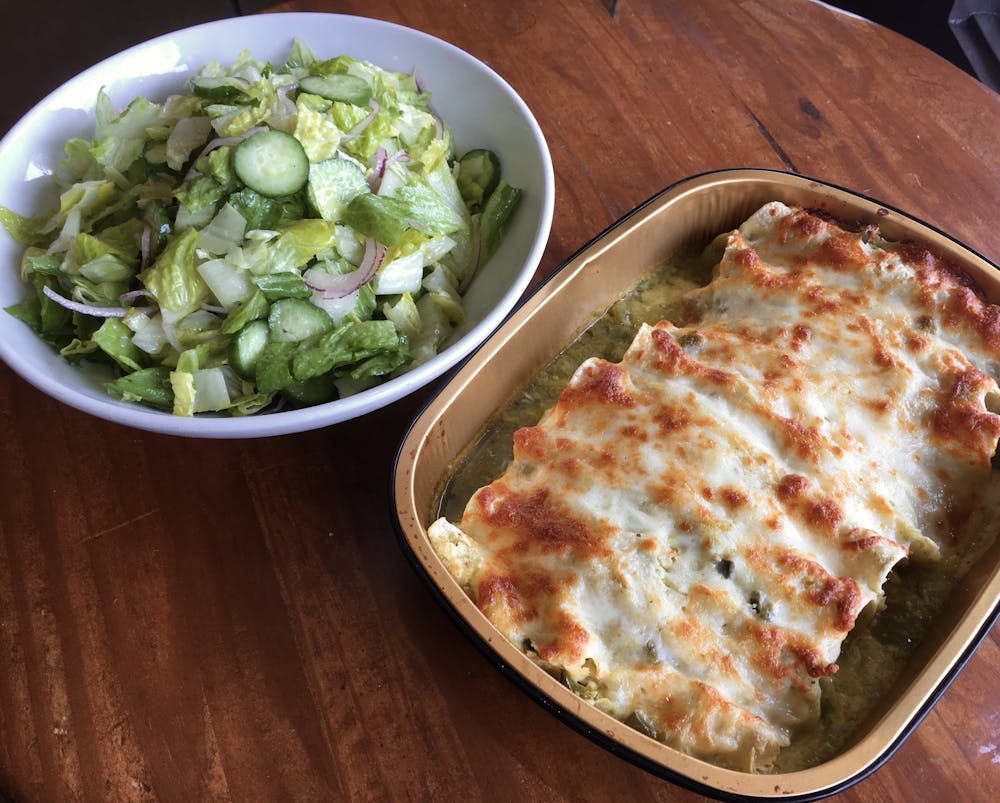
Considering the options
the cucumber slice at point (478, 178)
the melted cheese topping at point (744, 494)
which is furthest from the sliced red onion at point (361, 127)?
the melted cheese topping at point (744, 494)

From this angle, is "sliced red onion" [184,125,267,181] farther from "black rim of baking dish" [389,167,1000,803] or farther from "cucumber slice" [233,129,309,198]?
"black rim of baking dish" [389,167,1000,803]

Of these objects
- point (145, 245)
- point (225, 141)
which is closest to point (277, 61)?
point (225, 141)

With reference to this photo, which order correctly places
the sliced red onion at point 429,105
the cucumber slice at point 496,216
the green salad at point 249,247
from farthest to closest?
the sliced red onion at point 429,105 < the cucumber slice at point 496,216 < the green salad at point 249,247

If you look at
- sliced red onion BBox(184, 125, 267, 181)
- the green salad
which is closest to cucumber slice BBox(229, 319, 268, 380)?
the green salad

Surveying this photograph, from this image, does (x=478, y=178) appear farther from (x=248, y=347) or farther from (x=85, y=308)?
(x=85, y=308)

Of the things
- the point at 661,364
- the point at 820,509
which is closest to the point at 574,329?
the point at 661,364

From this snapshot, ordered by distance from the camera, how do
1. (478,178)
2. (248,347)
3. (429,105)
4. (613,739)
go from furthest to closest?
(429,105), (478,178), (248,347), (613,739)

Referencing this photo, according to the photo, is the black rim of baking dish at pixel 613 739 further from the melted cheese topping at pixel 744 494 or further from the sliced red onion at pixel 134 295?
the sliced red onion at pixel 134 295
